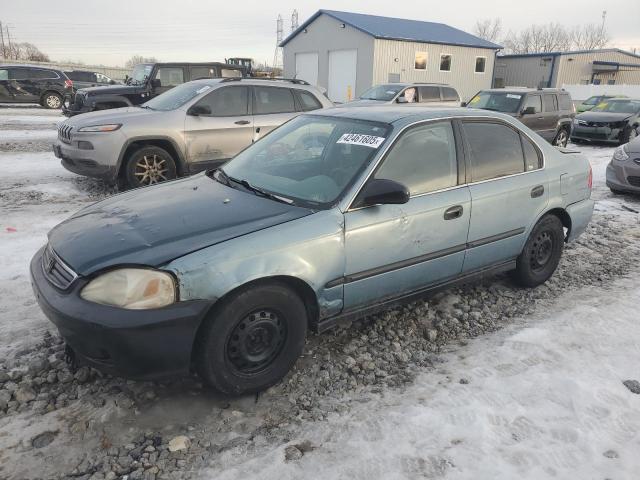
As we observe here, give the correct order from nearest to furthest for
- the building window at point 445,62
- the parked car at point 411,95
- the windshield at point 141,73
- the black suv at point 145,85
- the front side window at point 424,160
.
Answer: the front side window at point 424,160 → the black suv at point 145,85 → the windshield at point 141,73 → the parked car at point 411,95 → the building window at point 445,62

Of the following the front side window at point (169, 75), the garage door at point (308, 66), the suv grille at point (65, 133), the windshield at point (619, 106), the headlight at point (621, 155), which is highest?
the garage door at point (308, 66)

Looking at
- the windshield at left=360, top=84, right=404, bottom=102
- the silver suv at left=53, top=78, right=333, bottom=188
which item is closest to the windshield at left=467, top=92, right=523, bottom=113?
the windshield at left=360, top=84, right=404, bottom=102

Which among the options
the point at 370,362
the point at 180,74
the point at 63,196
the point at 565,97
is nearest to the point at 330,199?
the point at 370,362

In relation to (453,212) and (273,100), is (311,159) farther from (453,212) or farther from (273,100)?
(273,100)

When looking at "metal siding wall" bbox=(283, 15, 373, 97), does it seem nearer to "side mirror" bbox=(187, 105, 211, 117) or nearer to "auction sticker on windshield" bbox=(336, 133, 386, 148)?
"side mirror" bbox=(187, 105, 211, 117)

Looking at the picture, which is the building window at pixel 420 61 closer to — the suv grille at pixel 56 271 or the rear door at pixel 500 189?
the rear door at pixel 500 189

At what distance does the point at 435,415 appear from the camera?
2830 millimetres

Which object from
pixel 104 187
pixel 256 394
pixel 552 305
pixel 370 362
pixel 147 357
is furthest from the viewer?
pixel 104 187

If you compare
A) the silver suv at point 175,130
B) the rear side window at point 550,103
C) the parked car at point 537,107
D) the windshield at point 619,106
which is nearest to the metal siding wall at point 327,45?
the windshield at point 619,106

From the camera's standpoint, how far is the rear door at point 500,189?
3.83 meters

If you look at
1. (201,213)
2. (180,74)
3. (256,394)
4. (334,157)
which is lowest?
(256,394)

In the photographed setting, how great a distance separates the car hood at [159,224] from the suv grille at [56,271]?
0.14 feet

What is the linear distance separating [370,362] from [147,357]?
4.85ft

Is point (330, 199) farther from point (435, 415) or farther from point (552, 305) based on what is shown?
point (552, 305)
